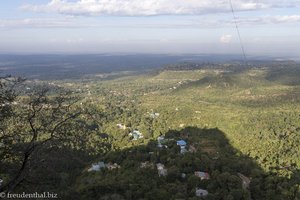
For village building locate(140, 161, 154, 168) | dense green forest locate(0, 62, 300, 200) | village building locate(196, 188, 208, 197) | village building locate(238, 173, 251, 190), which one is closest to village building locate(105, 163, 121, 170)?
dense green forest locate(0, 62, 300, 200)

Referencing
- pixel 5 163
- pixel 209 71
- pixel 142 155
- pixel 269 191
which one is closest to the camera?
pixel 5 163

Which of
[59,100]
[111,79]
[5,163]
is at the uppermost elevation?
[59,100]

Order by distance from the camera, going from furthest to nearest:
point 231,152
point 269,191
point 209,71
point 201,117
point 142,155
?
point 209,71, point 201,117, point 231,152, point 142,155, point 269,191

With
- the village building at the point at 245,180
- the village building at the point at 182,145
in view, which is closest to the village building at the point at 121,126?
the village building at the point at 182,145

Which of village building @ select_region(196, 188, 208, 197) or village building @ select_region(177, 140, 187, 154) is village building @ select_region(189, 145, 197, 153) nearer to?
village building @ select_region(177, 140, 187, 154)

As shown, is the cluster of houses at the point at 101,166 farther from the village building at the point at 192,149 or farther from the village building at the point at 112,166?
the village building at the point at 192,149

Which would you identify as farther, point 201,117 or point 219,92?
point 219,92

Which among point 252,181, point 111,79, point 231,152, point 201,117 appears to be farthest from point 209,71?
point 252,181

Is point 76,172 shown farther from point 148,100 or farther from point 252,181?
point 148,100
